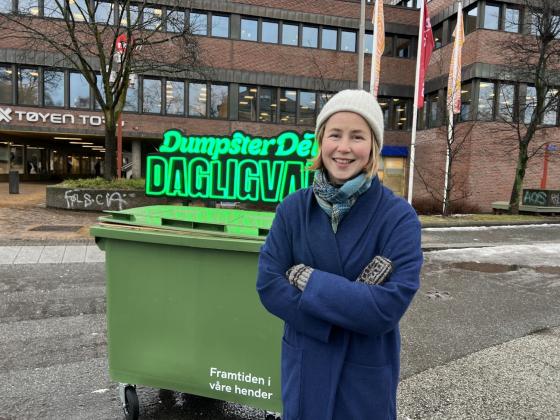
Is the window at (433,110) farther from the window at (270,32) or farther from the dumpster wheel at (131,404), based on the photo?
the dumpster wheel at (131,404)

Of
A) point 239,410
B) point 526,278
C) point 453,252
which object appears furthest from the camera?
point 453,252

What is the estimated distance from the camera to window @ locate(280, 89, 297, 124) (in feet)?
83.9

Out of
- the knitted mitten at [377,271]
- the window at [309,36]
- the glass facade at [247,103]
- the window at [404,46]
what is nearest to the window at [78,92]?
the glass facade at [247,103]

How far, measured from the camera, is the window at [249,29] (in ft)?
80.9

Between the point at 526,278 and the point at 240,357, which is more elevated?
the point at 240,357

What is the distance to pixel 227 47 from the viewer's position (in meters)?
24.2

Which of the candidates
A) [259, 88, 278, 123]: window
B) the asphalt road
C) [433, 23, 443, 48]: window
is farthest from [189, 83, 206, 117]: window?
the asphalt road

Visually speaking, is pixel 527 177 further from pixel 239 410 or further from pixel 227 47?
pixel 239 410

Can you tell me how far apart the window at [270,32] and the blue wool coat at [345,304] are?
2517 cm

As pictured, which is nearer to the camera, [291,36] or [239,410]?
[239,410]

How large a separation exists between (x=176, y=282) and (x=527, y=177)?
23.7m

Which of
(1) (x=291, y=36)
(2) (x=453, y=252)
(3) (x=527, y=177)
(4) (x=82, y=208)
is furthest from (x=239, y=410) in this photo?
(1) (x=291, y=36)

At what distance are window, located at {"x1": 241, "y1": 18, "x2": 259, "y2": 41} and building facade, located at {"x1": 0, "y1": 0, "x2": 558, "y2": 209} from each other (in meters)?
0.06

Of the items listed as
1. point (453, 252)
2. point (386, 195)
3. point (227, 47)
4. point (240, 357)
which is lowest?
point (453, 252)
